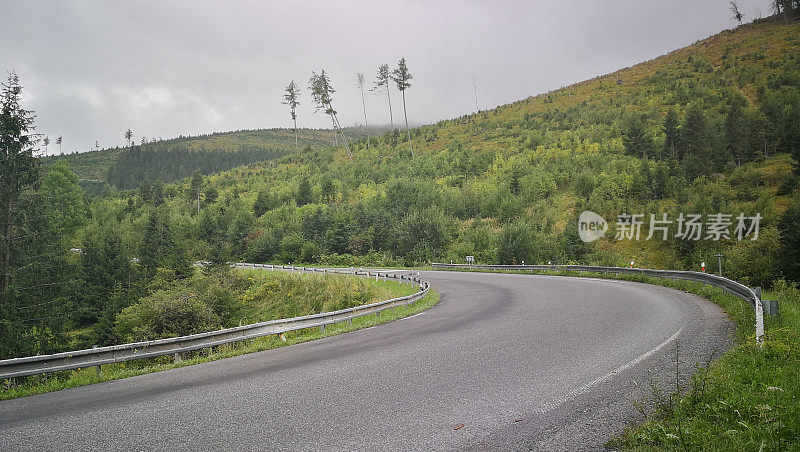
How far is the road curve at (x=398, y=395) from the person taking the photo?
4.18 metres

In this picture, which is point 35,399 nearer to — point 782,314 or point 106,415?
point 106,415

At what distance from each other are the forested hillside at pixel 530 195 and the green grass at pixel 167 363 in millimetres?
18691

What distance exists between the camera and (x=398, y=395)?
17.5ft

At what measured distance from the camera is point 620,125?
62.6 metres

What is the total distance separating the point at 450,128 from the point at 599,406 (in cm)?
8557

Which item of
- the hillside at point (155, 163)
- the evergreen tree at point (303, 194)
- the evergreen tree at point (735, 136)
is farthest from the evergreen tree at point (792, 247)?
the hillside at point (155, 163)

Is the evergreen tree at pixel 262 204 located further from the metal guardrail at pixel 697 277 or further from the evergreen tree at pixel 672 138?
the evergreen tree at pixel 672 138

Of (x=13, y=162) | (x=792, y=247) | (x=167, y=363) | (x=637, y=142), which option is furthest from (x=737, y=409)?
(x=637, y=142)

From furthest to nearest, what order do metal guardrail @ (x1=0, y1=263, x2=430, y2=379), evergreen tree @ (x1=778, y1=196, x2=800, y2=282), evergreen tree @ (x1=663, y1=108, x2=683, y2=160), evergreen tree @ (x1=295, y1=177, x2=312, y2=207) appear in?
evergreen tree @ (x1=295, y1=177, x2=312, y2=207)
evergreen tree @ (x1=663, y1=108, x2=683, y2=160)
evergreen tree @ (x1=778, y1=196, x2=800, y2=282)
metal guardrail @ (x1=0, y1=263, x2=430, y2=379)

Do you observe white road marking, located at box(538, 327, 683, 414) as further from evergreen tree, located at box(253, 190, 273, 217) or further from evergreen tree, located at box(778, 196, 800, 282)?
evergreen tree, located at box(253, 190, 273, 217)

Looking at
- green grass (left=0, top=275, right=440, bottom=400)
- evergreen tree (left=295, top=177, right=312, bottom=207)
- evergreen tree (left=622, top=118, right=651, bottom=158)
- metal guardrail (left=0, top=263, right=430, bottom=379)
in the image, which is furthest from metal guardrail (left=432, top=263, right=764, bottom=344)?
evergreen tree (left=295, top=177, right=312, bottom=207)

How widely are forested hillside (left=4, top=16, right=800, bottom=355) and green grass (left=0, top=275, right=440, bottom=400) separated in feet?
61.3

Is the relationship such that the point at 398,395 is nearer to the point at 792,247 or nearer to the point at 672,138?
the point at 792,247

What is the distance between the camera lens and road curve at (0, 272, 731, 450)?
4180 mm
